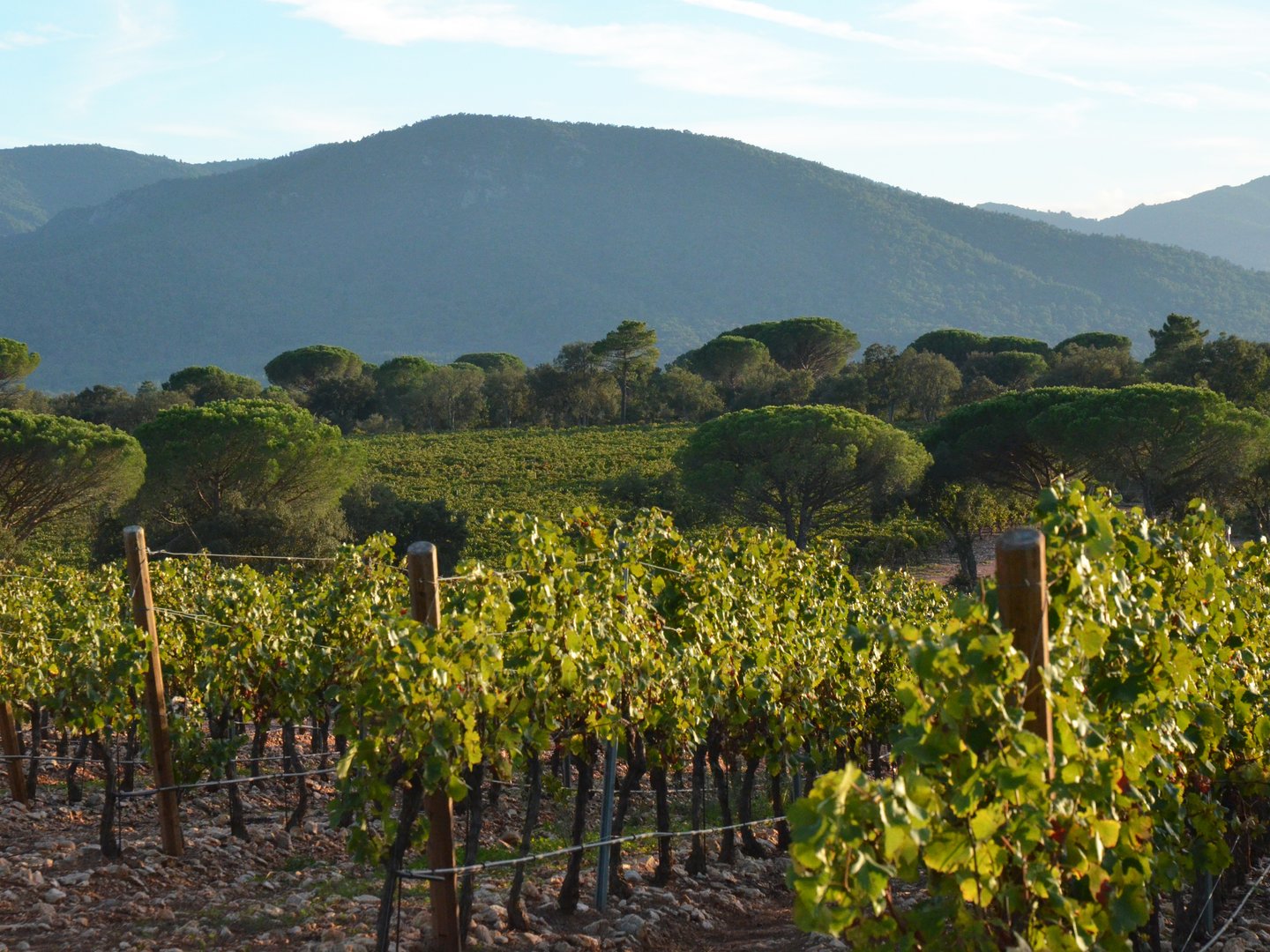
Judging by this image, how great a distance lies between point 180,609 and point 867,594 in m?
6.39

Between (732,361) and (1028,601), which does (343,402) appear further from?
(1028,601)

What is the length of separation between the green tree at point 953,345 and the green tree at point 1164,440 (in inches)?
1304

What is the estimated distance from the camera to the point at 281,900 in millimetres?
7000

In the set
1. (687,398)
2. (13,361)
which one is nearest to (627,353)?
(687,398)

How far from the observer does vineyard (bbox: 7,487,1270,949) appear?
3105mm

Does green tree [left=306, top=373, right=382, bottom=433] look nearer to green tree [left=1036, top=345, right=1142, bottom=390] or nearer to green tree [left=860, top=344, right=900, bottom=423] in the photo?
green tree [left=860, top=344, right=900, bottom=423]

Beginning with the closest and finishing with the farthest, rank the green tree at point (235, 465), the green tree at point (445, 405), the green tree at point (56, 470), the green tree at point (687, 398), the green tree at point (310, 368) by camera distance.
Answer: the green tree at point (56, 470), the green tree at point (235, 465), the green tree at point (687, 398), the green tree at point (445, 405), the green tree at point (310, 368)

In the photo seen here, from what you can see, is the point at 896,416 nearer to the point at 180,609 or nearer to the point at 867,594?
the point at 867,594

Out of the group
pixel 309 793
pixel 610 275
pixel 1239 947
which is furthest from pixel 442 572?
pixel 610 275

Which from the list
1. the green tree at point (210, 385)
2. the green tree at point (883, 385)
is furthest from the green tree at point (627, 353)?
the green tree at point (210, 385)

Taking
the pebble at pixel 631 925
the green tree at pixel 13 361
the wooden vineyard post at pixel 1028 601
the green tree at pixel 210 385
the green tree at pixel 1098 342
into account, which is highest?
the green tree at pixel 13 361

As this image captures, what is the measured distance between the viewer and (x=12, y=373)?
50.9m

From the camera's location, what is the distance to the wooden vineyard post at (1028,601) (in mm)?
3055

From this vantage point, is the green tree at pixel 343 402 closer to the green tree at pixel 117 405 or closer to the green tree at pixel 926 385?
the green tree at pixel 117 405
